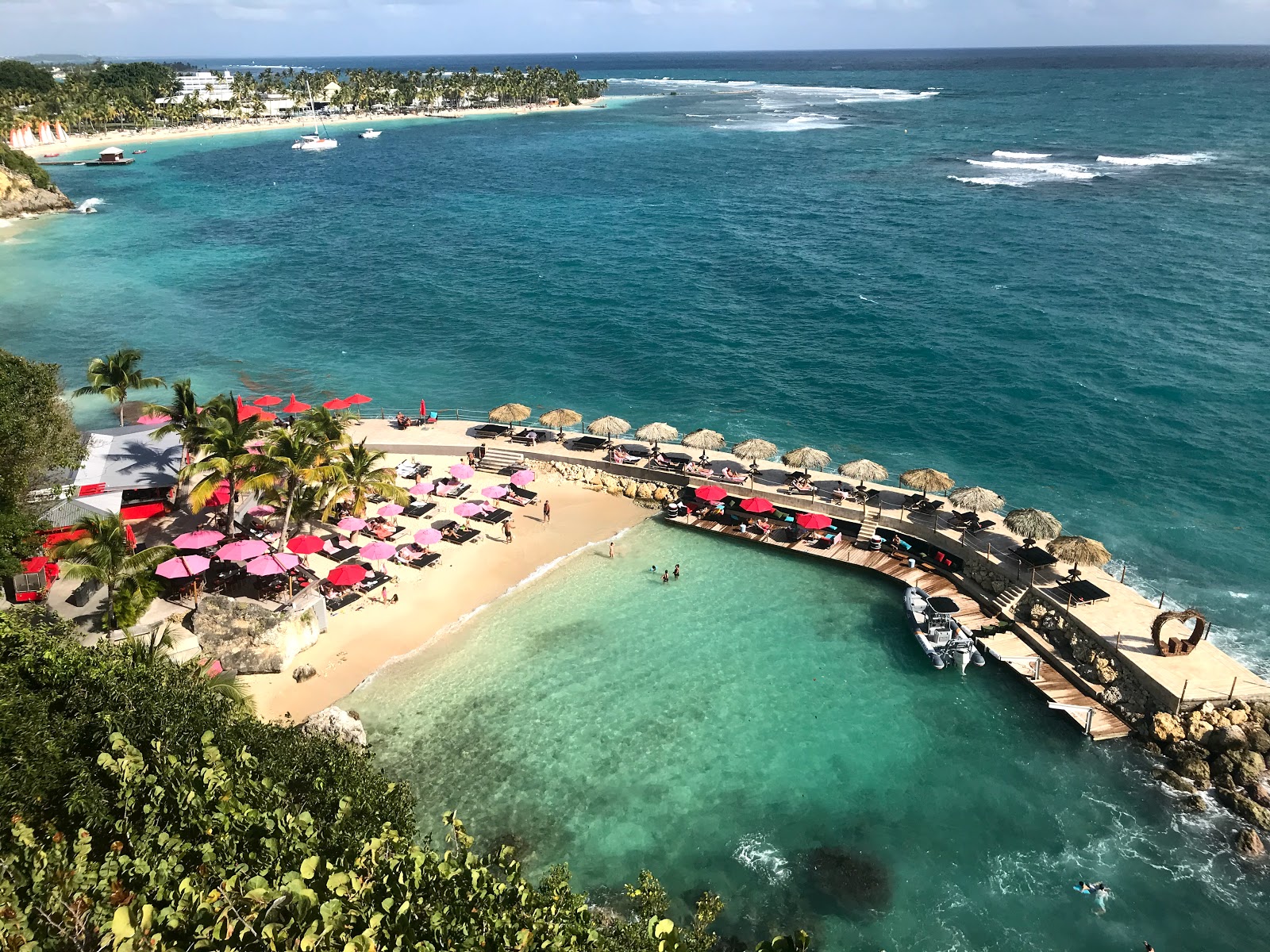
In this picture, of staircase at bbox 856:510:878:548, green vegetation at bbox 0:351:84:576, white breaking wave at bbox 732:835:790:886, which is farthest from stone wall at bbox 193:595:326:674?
staircase at bbox 856:510:878:548

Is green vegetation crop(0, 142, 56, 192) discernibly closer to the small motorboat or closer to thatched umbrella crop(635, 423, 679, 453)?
thatched umbrella crop(635, 423, 679, 453)

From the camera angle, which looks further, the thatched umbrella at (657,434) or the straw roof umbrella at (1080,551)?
the thatched umbrella at (657,434)

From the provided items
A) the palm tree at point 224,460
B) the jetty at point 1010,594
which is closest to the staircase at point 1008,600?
the jetty at point 1010,594

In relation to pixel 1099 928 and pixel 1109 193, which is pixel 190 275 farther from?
pixel 1109 193

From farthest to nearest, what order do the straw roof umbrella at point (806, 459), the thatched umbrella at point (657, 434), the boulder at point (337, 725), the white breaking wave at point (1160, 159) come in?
the white breaking wave at point (1160, 159) < the thatched umbrella at point (657, 434) < the straw roof umbrella at point (806, 459) < the boulder at point (337, 725)

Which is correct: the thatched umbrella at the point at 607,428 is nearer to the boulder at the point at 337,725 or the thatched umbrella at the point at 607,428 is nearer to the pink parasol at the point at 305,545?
the pink parasol at the point at 305,545

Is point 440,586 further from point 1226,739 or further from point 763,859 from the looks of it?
point 1226,739

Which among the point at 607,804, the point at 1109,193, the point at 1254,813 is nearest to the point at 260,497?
the point at 607,804
